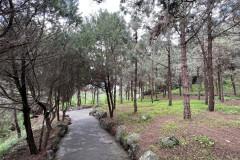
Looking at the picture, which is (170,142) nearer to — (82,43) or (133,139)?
(133,139)

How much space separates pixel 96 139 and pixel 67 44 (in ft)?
17.9

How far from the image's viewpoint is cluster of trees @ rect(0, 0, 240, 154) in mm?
3467

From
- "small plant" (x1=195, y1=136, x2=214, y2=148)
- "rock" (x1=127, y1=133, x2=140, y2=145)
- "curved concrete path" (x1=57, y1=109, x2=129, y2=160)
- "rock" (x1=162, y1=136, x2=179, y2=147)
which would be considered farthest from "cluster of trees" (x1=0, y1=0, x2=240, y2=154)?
"rock" (x1=127, y1=133, x2=140, y2=145)

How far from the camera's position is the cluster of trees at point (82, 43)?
347cm

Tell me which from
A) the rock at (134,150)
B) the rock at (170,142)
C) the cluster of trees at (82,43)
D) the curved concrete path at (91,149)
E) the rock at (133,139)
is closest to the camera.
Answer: the cluster of trees at (82,43)

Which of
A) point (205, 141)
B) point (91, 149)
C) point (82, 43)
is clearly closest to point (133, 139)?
point (91, 149)

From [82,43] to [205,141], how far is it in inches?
279

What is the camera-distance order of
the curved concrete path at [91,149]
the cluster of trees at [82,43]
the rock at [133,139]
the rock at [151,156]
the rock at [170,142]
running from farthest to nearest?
1. the rock at [133,139]
2. the curved concrete path at [91,149]
3. the rock at [170,142]
4. the rock at [151,156]
5. the cluster of trees at [82,43]

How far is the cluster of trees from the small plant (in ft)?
7.96

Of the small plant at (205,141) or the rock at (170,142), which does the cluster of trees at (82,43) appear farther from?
the rock at (170,142)

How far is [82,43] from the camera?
696 cm

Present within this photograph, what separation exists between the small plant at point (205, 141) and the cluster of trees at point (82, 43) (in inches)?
95.6

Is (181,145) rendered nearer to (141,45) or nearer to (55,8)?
(55,8)

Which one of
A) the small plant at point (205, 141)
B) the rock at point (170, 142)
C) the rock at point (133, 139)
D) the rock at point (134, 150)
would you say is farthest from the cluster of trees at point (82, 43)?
the rock at point (134, 150)
